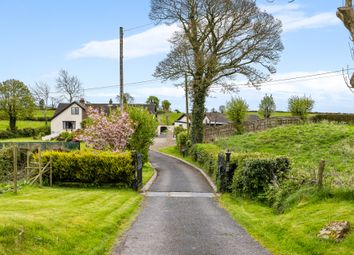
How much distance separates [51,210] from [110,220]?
1.93m

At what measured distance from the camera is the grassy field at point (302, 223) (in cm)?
979

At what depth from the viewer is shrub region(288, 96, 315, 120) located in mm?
60000

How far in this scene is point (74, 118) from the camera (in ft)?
277

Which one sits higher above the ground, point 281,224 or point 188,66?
point 188,66

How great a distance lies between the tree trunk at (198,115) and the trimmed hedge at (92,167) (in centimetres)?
2357

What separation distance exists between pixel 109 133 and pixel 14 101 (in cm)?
5620

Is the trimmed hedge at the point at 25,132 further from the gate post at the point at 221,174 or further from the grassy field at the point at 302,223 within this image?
the grassy field at the point at 302,223

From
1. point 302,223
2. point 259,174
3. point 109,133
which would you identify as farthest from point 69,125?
point 302,223

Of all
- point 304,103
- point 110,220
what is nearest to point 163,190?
point 110,220

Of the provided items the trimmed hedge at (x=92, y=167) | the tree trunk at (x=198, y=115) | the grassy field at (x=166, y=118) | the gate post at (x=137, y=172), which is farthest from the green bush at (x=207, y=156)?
the grassy field at (x=166, y=118)

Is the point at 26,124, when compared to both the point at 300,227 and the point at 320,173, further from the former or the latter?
the point at 300,227

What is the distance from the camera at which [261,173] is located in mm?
18078

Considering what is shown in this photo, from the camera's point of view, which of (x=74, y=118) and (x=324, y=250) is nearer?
(x=324, y=250)

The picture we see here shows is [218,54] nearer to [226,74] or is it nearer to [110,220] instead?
[226,74]
